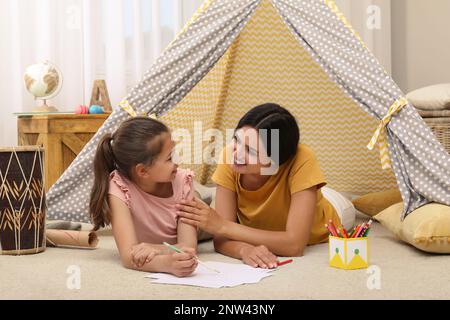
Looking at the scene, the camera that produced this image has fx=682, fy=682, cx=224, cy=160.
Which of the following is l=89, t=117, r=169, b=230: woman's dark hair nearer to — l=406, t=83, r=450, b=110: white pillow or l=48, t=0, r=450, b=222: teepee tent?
l=48, t=0, r=450, b=222: teepee tent

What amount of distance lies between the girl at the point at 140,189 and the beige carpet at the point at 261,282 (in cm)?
11

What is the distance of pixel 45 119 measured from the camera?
291 centimetres

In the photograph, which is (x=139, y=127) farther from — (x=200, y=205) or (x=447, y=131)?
(x=447, y=131)

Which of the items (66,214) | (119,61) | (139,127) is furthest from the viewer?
(119,61)

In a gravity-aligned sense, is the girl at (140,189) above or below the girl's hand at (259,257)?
above

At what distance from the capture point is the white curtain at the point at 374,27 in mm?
3764

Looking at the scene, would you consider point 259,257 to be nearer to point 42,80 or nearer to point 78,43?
point 42,80

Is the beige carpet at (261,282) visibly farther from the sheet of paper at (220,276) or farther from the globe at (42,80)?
the globe at (42,80)

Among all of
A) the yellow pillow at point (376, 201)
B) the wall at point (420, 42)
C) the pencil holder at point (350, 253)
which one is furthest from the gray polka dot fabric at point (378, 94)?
the wall at point (420, 42)

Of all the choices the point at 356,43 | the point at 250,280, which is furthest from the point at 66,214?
the point at 356,43

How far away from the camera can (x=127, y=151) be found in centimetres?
194

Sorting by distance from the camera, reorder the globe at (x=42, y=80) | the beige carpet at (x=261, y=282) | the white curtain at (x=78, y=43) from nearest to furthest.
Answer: the beige carpet at (x=261, y=282) < the globe at (x=42, y=80) < the white curtain at (x=78, y=43)

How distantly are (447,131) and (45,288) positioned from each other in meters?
1.78

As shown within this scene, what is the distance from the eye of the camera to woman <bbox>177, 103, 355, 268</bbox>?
192 cm
